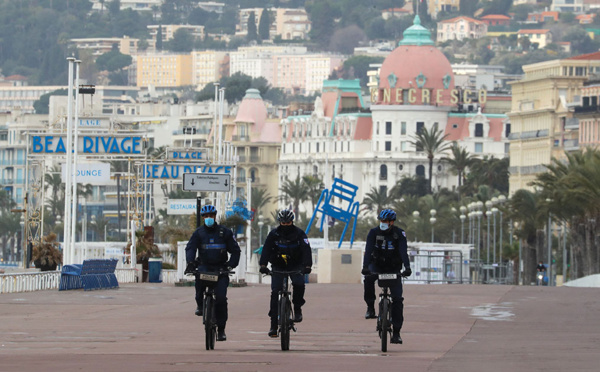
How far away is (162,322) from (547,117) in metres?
109

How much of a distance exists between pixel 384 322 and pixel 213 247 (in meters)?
2.32

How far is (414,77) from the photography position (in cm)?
18900

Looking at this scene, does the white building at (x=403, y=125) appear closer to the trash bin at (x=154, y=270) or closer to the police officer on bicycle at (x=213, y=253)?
the trash bin at (x=154, y=270)

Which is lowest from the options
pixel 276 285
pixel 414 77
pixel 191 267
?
pixel 276 285

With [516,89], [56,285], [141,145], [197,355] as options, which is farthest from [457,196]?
[197,355]

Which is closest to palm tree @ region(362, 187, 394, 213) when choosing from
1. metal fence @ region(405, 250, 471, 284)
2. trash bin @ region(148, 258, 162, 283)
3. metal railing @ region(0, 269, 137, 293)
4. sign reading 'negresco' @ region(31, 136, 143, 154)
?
metal fence @ region(405, 250, 471, 284)

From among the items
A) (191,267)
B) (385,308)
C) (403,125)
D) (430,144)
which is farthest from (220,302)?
(403,125)

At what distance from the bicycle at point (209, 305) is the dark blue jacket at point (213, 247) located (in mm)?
157

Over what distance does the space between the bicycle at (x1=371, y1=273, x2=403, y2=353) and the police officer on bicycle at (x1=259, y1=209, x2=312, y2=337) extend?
94cm

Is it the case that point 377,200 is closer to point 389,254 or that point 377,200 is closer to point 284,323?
point 389,254

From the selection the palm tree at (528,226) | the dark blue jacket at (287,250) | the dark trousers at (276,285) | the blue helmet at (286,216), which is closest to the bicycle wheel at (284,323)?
the dark trousers at (276,285)

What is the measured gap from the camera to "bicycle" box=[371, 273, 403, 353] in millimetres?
24969

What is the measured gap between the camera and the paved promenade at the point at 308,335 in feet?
76.1

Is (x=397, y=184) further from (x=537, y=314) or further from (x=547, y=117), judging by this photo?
(x=537, y=314)
